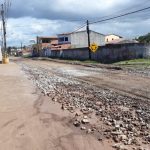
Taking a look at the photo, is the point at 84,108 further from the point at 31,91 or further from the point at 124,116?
the point at 31,91

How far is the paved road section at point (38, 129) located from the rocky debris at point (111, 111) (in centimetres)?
40

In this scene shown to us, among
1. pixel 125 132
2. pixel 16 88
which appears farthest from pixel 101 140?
pixel 16 88

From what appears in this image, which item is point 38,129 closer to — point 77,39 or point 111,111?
point 111,111

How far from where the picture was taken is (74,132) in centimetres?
1085

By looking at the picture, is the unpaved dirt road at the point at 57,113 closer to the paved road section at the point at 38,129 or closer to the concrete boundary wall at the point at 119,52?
the paved road section at the point at 38,129

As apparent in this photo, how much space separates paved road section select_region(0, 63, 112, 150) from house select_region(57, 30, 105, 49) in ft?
269

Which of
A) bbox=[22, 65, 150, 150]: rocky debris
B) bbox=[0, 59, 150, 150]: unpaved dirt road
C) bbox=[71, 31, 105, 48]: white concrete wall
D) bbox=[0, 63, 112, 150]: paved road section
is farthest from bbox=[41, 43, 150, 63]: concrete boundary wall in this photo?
bbox=[71, 31, 105, 48]: white concrete wall

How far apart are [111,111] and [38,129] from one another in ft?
8.88

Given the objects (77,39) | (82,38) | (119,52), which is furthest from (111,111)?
(82,38)

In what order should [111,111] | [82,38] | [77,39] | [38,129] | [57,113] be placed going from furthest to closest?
[82,38], [77,39], [57,113], [111,111], [38,129]

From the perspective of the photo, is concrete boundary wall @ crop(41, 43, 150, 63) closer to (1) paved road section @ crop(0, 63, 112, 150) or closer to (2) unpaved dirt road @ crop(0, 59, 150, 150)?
(2) unpaved dirt road @ crop(0, 59, 150, 150)

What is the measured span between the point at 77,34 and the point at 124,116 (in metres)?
87.9

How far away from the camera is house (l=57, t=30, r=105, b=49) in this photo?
9906 cm

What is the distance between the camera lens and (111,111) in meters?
13.2
